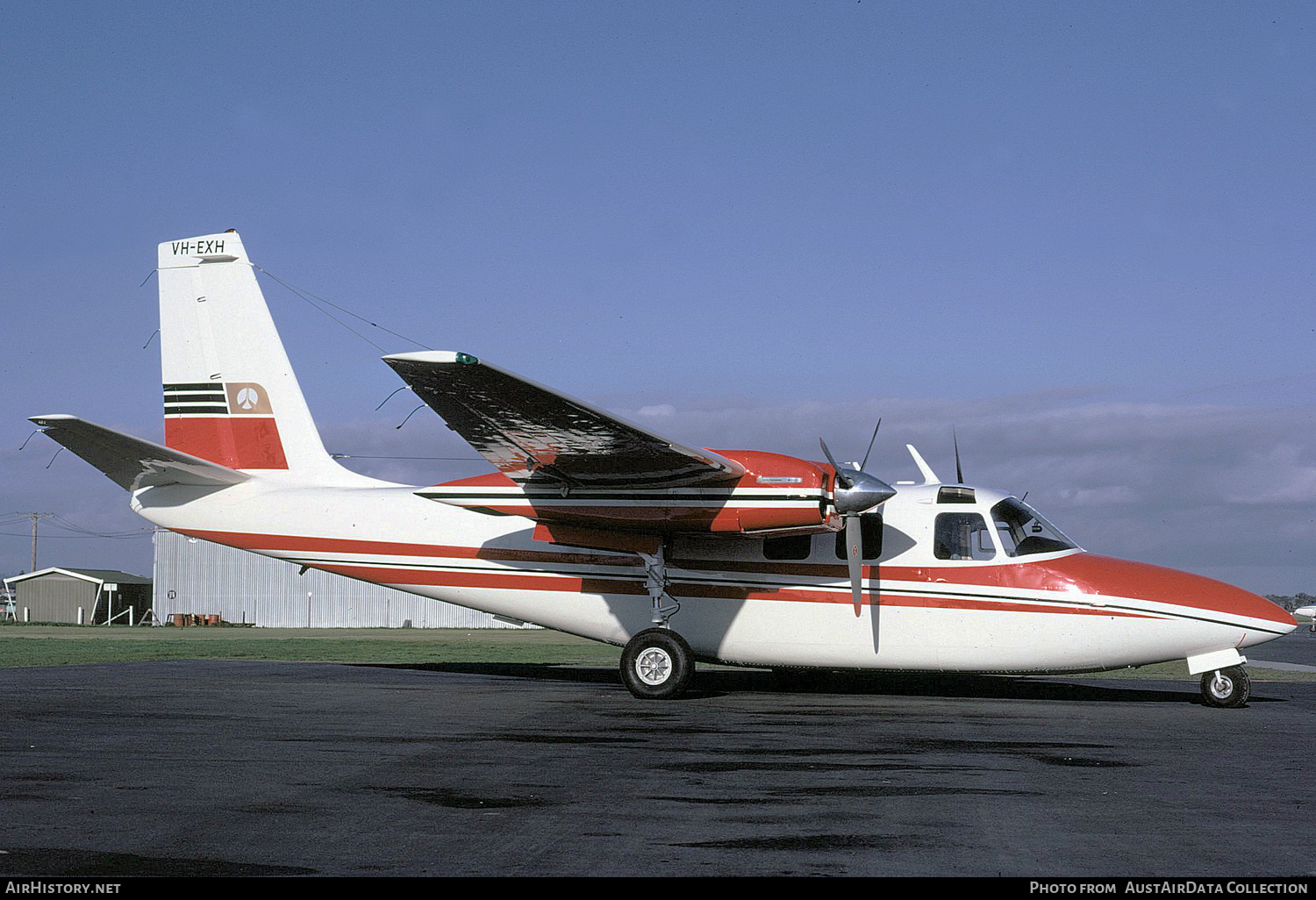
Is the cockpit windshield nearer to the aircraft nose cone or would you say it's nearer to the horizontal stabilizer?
the aircraft nose cone

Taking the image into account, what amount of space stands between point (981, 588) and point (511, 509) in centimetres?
650

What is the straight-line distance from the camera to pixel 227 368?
59.7 feet

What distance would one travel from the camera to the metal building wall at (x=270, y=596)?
2773 inches

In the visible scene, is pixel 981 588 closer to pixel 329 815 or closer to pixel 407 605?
pixel 329 815

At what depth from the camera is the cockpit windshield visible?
611 inches

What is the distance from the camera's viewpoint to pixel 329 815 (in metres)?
6.88

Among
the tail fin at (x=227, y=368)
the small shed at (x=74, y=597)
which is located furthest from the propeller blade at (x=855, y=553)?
the small shed at (x=74, y=597)

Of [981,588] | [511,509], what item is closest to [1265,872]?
[981,588]

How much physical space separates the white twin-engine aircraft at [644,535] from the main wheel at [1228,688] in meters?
0.03

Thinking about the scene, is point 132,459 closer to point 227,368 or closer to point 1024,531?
point 227,368

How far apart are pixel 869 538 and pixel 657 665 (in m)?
3.45

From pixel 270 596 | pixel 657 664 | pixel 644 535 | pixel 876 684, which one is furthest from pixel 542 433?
pixel 270 596

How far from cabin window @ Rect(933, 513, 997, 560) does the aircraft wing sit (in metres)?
3.16

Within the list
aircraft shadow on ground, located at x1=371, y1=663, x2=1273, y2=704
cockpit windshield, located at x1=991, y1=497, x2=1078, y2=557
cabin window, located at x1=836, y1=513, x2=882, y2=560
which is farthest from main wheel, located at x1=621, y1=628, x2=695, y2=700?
cockpit windshield, located at x1=991, y1=497, x2=1078, y2=557
